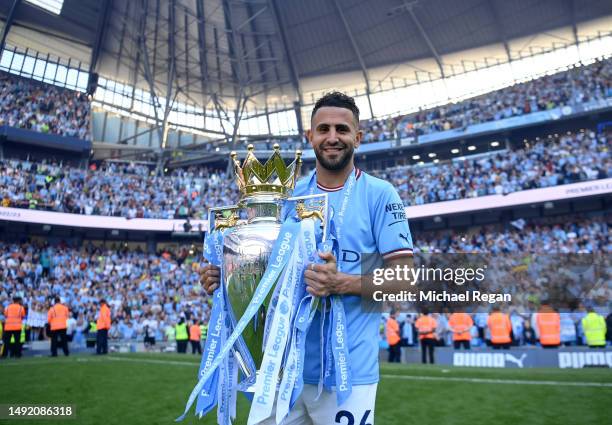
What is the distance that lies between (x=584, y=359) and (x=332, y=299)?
38.5 ft

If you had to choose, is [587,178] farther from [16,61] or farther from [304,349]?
[16,61]

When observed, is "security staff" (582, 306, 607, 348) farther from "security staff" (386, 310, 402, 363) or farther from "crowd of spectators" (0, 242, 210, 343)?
"crowd of spectators" (0, 242, 210, 343)

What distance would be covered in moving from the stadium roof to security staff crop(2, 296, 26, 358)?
67.4 ft

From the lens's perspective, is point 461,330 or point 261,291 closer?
point 261,291

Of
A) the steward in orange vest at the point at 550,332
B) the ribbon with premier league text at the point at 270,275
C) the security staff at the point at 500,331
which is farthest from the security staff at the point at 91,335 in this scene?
the ribbon with premier league text at the point at 270,275

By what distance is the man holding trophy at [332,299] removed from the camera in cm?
195

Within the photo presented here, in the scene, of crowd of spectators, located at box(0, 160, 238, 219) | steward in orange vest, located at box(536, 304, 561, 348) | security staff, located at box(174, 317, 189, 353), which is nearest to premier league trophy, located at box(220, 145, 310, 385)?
steward in orange vest, located at box(536, 304, 561, 348)

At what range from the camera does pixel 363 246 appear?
2.21 m

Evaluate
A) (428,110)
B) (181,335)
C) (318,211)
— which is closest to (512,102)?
(428,110)

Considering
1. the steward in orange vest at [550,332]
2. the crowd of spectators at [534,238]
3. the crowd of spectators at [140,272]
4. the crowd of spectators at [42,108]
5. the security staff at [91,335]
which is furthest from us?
the crowd of spectators at [42,108]

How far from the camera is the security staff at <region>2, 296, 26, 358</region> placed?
13719mm

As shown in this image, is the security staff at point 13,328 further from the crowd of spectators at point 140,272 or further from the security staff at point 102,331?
the crowd of spectators at point 140,272

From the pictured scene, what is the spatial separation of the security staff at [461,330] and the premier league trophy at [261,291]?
12586 mm

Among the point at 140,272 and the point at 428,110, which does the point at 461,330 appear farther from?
the point at 428,110
